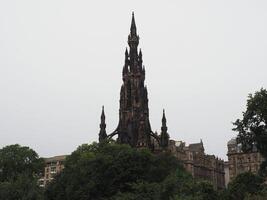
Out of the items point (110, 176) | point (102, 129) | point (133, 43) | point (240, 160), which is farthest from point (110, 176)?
point (240, 160)

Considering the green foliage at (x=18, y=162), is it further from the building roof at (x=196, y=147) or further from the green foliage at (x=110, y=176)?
the building roof at (x=196, y=147)

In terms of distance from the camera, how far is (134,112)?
94750mm

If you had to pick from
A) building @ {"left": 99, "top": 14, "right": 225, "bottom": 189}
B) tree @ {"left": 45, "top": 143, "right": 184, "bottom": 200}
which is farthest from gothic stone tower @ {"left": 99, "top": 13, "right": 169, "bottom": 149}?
tree @ {"left": 45, "top": 143, "right": 184, "bottom": 200}

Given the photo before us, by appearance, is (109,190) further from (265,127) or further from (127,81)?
(127,81)

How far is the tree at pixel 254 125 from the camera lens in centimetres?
5438

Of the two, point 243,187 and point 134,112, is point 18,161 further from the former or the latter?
point 243,187

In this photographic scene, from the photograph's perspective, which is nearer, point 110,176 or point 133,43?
point 110,176

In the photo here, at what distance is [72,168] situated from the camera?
2576 inches

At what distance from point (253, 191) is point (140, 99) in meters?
50.0

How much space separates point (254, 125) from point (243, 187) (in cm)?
1007

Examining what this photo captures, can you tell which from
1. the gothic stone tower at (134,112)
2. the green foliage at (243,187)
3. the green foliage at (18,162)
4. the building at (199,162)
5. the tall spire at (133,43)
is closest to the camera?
the green foliage at (243,187)

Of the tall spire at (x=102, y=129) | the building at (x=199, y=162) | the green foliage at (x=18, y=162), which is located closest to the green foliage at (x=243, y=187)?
the tall spire at (x=102, y=129)

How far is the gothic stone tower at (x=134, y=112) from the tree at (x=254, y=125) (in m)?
36.8

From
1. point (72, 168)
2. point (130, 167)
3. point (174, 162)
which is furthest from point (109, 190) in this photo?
point (174, 162)
